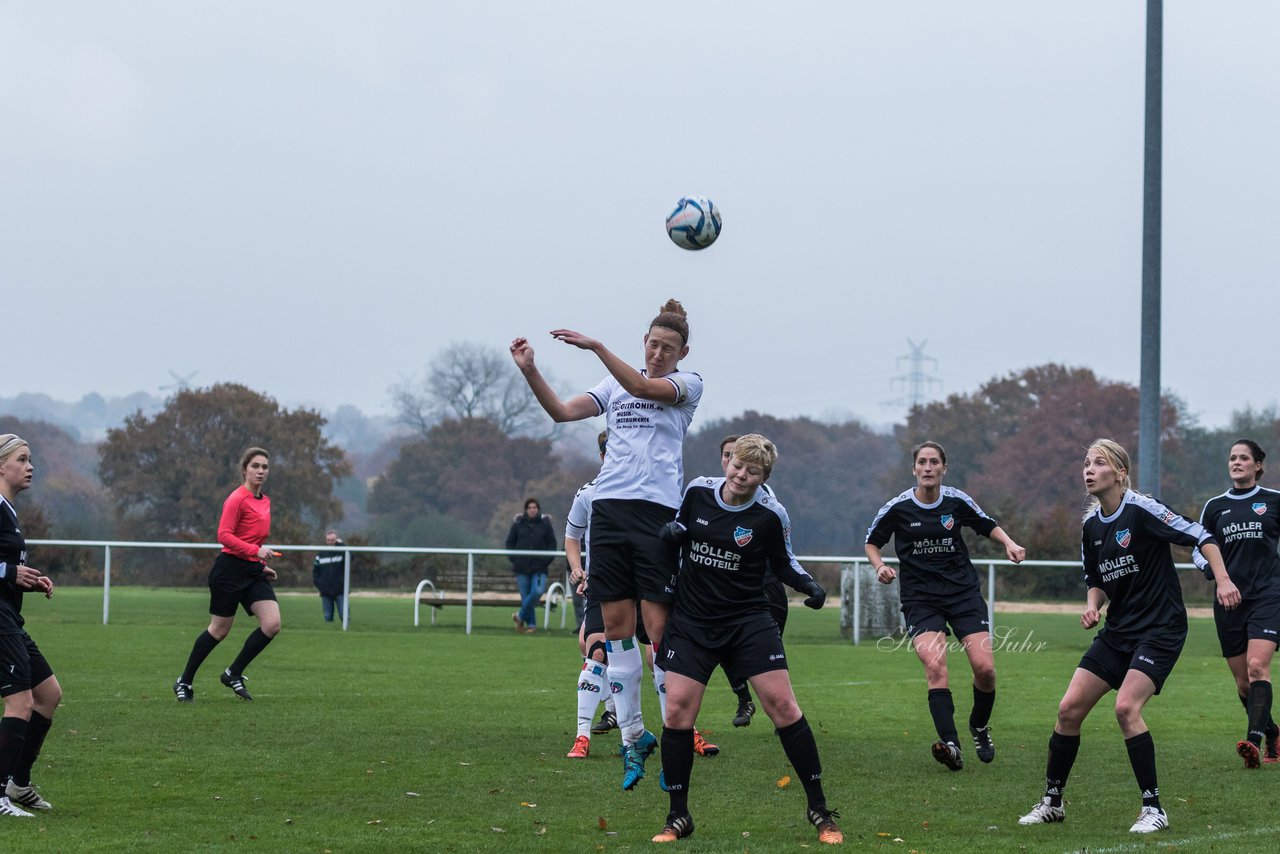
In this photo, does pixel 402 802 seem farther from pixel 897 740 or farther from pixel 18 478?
pixel 897 740

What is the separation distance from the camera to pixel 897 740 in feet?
32.7

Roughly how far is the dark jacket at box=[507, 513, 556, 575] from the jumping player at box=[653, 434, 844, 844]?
589 inches

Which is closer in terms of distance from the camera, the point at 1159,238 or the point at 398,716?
the point at 398,716

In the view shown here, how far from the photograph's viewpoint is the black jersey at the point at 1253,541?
937 centimetres

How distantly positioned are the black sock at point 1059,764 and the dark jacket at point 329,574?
58.7ft

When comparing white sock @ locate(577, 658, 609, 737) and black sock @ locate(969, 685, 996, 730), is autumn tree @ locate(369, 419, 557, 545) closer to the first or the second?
white sock @ locate(577, 658, 609, 737)

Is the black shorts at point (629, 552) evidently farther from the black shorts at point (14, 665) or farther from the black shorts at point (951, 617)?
the black shorts at point (14, 665)

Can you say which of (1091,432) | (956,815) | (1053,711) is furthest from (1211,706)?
(1091,432)

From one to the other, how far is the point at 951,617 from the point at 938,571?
11.4 inches

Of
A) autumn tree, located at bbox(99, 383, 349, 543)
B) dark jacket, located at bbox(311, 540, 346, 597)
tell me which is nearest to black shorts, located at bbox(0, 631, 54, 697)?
dark jacket, located at bbox(311, 540, 346, 597)

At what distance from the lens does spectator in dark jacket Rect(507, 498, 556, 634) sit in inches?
852

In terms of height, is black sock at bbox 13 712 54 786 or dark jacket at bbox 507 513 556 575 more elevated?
dark jacket at bbox 507 513 556 575

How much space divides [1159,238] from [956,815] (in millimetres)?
9939

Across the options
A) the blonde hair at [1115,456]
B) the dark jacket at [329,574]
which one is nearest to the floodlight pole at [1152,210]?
the blonde hair at [1115,456]
